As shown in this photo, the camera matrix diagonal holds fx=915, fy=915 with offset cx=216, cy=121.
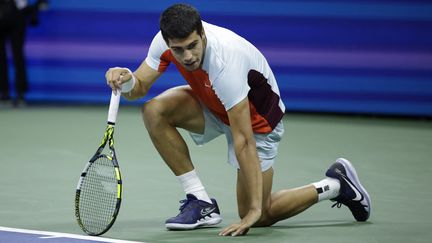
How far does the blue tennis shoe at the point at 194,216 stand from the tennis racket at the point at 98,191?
463 mm

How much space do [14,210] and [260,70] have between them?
177 cm

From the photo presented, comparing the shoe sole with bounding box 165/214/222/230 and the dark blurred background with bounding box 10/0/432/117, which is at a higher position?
the shoe sole with bounding box 165/214/222/230

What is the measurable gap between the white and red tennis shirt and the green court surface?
684mm

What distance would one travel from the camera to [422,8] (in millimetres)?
10383

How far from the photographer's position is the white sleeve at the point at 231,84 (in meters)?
4.73

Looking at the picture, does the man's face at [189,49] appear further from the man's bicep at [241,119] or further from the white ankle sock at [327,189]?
the white ankle sock at [327,189]

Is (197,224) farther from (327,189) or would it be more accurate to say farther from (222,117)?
(327,189)

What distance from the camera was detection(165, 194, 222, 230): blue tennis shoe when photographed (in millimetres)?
5102

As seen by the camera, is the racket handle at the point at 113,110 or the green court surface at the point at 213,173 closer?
the racket handle at the point at 113,110

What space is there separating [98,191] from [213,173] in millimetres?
2302

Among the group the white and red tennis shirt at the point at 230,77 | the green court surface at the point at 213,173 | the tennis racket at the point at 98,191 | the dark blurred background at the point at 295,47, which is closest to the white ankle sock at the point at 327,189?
the green court surface at the point at 213,173

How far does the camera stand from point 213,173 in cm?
703

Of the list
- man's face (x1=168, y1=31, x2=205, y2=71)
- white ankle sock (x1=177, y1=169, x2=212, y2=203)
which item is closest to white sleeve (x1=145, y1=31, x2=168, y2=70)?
man's face (x1=168, y1=31, x2=205, y2=71)

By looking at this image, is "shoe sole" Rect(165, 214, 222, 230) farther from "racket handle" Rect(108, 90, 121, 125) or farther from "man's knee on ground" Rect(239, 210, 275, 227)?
"racket handle" Rect(108, 90, 121, 125)
